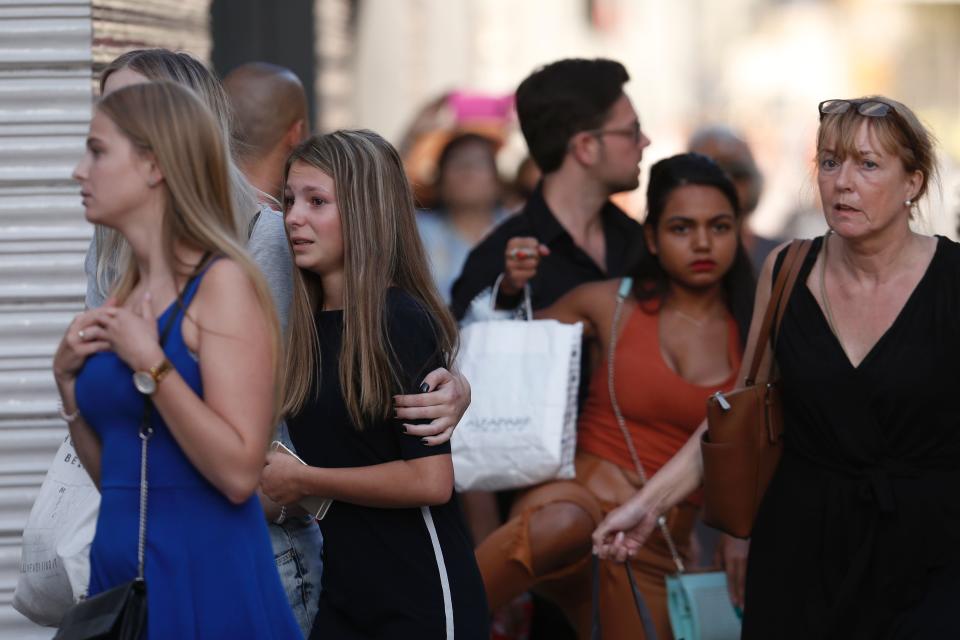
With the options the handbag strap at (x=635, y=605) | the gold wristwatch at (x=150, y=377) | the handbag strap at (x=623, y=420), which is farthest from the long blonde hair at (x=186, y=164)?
the handbag strap at (x=623, y=420)

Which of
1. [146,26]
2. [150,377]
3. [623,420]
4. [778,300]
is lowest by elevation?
[623,420]

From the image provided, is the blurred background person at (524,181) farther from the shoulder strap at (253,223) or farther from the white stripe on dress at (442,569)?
the white stripe on dress at (442,569)

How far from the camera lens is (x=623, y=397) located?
510 centimetres

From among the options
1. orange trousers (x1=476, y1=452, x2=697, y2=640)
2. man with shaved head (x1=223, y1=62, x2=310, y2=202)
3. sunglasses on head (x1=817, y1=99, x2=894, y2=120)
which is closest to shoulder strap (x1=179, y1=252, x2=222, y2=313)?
man with shaved head (x1=223, y1=62, x2=310, y2=202)

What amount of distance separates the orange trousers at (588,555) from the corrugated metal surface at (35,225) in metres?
1.42

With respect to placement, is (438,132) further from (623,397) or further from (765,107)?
(765,107)

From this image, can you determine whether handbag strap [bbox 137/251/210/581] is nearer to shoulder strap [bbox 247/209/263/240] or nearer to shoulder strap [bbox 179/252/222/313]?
shoulder strap [bbox 179/252/222/313]

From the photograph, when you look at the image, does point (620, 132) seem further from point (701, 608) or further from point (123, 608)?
point (123, 608)

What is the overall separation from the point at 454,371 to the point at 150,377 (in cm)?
109

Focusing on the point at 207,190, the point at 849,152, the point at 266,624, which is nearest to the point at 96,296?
the point at 207,190

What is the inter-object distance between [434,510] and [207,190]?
102 centimetres

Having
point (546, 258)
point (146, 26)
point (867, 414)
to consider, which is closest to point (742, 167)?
point (546, 258)

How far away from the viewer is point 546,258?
224 inches

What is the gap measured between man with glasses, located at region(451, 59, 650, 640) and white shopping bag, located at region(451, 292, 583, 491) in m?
0.54
